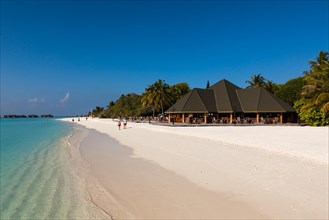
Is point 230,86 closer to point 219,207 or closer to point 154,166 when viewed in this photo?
point 154,166

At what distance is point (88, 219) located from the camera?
18.3 feet

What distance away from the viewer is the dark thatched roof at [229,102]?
124 feet

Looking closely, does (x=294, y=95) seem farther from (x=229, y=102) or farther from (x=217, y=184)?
(x=217, y=184)

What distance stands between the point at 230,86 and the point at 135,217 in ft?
133

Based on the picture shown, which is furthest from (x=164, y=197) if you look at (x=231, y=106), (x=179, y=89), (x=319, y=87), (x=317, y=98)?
(x=179, y=89)

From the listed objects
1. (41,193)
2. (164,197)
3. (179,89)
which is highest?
(179,89)

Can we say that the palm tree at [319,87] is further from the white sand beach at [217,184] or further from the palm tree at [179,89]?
the palm tree at [179,89]

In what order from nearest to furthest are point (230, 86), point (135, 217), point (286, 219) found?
point (286, 219)
point (135, 217)
point (230, 86)

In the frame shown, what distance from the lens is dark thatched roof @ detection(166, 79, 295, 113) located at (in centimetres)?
3794

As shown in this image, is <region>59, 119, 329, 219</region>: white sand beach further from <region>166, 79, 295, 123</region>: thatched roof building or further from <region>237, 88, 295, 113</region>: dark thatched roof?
<region>237, 88, 295, 113</region>: dark thatched roof

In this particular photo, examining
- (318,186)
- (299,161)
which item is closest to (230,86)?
(299,161)

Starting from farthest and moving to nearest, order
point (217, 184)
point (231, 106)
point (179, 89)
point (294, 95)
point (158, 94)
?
point (179, 89), point (158, 94), point (294, 95), point (231, 106), point (217, 184)

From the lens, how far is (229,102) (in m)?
39.3

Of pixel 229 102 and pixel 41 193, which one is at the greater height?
pixel 229 102
